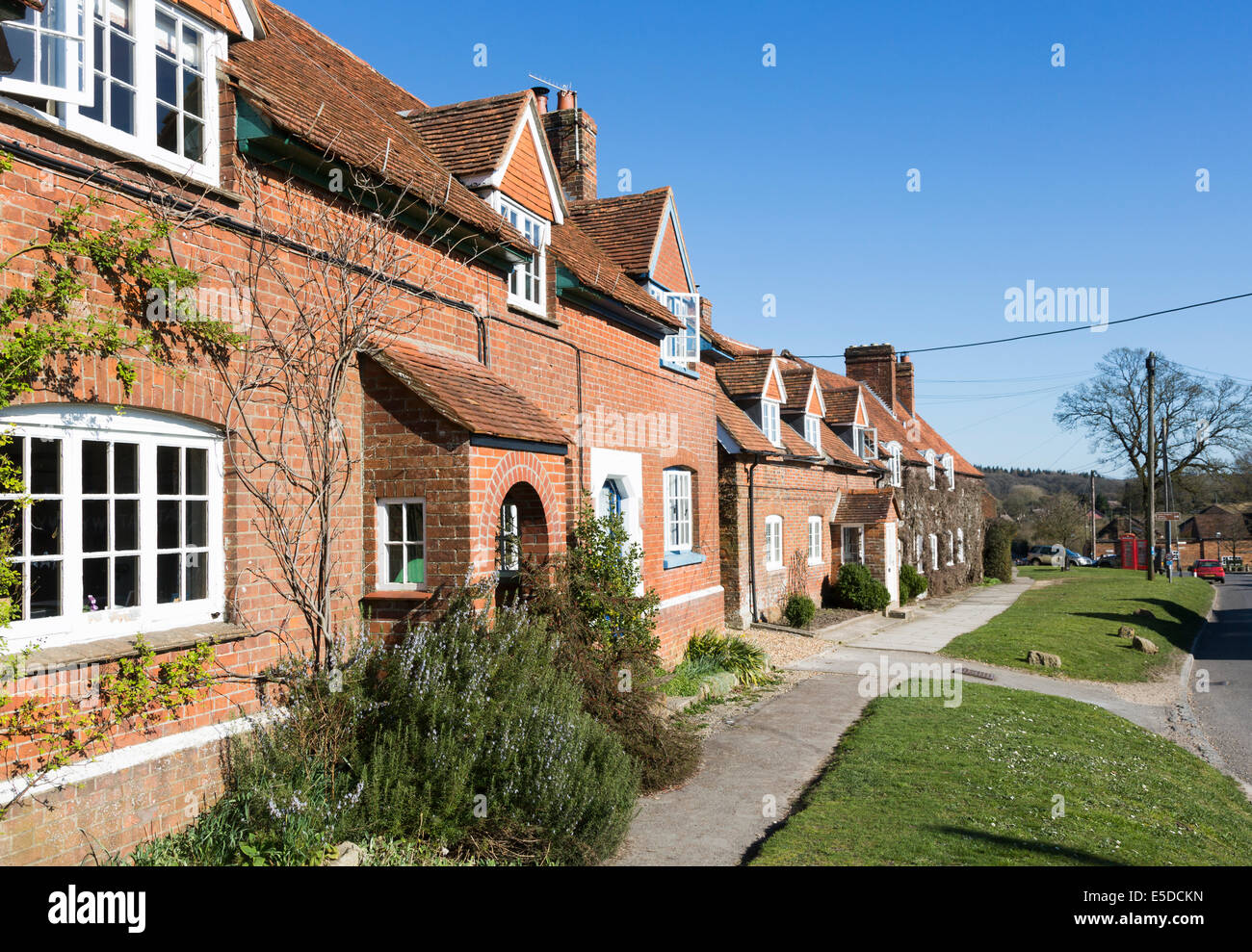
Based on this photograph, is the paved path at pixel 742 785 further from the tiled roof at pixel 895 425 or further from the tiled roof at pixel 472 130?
the tiled roof at pixel 895 425

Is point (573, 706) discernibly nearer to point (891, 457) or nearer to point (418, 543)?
point (418, 543)

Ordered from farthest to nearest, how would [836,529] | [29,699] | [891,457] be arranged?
[891,457] < [836,529] < [29,699]

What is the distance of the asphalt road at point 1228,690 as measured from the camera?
12969mm

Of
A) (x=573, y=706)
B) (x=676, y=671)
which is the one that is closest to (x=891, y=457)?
(x=676, y=671)

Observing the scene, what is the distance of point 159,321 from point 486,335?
433 centimetres

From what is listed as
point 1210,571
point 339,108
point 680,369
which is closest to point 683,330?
point 680,369

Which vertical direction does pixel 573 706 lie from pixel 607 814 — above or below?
above

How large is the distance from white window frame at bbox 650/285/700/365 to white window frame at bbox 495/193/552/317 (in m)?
4.06

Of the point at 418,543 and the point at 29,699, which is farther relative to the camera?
the point at 418,543

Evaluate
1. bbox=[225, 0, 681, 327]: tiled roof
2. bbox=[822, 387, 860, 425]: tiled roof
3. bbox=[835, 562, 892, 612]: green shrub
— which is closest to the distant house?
bbox=[822, 387, 860, 425]: tiled roof

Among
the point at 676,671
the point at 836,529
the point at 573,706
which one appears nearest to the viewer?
the point at 573,706

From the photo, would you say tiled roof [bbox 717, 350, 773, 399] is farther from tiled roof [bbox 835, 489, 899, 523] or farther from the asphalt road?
the asphalt road
